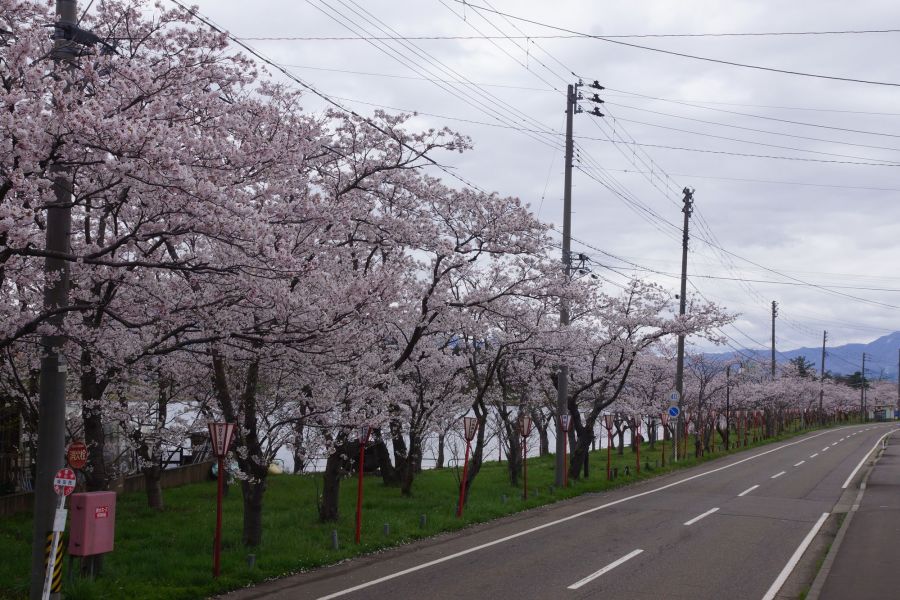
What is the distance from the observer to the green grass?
1100 centimetres

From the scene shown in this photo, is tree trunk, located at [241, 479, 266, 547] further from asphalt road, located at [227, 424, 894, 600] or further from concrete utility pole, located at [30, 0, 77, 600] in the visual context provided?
concrete utility pole, located at [30, 0, 77, 600]

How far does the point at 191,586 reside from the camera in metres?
10.8

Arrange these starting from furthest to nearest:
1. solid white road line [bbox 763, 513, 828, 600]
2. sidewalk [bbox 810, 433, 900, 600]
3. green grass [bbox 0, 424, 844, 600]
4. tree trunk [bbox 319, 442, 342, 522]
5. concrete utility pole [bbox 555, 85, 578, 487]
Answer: concrete utility pole [bbox 555, 85, 578, 487] → tree trunk [bbox 319, 442, 342, 522] → green grass [bbox 0, 424, 844, 600] → solid white road line [bbox 763, 513, 828, 600] → sidewalk [bbox 810, 433, 900, 600]

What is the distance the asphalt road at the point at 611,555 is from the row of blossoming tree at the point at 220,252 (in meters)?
2.76

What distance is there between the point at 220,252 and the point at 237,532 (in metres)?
6.99

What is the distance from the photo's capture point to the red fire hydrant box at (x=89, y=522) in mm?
9898

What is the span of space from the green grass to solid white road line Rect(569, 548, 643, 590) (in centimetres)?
427

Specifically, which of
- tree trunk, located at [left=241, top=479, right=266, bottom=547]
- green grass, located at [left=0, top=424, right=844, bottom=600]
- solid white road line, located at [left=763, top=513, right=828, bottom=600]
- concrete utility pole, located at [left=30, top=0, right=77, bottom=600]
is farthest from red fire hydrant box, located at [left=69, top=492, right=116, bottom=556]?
solid white road line, located at [left=763, top=513, right=828, bottom=600]

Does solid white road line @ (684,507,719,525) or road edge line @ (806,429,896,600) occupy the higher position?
road edge line @ (806,429,896,600)

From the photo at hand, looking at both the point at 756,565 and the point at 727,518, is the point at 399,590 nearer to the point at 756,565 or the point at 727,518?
the point at 756,565

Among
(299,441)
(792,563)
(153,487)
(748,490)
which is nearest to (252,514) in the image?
(299,441)

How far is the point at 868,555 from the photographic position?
13133mm

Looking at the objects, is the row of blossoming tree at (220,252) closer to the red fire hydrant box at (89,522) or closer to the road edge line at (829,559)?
the red fire hydrant box at (89,522)

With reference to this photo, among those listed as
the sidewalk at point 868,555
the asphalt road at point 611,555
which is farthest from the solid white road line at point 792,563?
the sidewalk at point 868,555
